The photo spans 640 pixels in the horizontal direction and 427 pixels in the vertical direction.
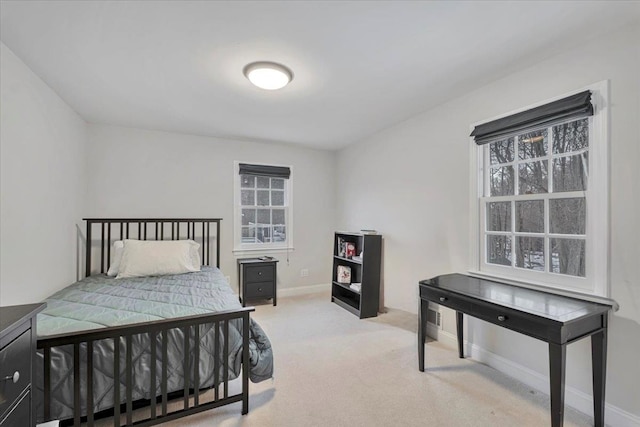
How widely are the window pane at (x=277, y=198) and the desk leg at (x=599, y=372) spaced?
12.4 feet

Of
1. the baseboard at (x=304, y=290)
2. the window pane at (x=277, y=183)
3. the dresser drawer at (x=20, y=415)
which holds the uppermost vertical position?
the window pane at (x=277, y=183)

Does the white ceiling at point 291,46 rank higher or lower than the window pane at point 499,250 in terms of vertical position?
higher

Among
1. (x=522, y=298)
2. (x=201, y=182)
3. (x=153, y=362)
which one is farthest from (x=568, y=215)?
(x=201, y=182)

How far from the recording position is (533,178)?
2248mm

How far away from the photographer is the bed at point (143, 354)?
5.02 ft

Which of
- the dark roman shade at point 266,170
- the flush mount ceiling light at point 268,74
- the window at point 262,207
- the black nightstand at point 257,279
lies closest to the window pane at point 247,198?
the window at point 262,207

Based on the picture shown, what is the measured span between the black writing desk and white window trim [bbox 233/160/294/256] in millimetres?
2796

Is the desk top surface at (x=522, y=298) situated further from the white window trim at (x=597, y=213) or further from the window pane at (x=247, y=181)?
the window pane at (x=247, y=181)

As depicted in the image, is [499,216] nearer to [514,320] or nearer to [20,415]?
[514,320]

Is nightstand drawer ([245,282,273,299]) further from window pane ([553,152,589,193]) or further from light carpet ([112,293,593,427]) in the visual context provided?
window pane ([553,152,589,193])

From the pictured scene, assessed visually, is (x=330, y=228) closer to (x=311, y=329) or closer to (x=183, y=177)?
(x=311, y=329)

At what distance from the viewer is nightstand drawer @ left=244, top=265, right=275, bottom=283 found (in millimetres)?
3920

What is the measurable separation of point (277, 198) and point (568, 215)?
139 inches

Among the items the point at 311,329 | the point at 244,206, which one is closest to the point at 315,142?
the point at 244,206
